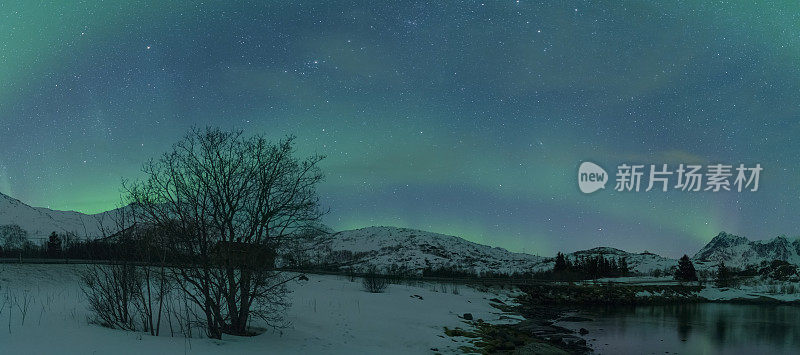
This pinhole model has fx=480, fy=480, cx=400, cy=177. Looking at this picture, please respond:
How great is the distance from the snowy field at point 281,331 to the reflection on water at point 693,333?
25.7 ft

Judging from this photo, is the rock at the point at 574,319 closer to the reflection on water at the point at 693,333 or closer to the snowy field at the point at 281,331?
the reflection on water at the point at 693,333

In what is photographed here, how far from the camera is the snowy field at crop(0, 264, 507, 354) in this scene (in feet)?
39.0

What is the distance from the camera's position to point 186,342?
516 inches

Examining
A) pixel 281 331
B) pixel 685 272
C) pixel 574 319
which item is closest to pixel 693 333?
pixel 574 319

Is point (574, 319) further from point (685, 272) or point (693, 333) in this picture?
point (685, 272)

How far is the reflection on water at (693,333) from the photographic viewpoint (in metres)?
25.6

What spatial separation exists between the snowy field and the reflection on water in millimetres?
7835

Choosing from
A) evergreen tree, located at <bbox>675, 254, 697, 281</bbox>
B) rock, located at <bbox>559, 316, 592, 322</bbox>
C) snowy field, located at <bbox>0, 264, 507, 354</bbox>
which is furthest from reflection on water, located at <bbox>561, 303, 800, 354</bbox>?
evergreen tree, located at <bbox>675, 254, 697, 281</bbox>

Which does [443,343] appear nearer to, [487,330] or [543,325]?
[487,330]

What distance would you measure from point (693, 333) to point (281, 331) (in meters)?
28.6

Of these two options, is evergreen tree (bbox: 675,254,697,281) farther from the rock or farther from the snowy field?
the snowy field

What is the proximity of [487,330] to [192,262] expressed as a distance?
1580cm

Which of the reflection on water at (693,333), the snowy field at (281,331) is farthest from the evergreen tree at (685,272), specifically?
the snowy field at (281,331)

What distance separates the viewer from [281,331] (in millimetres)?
16609
